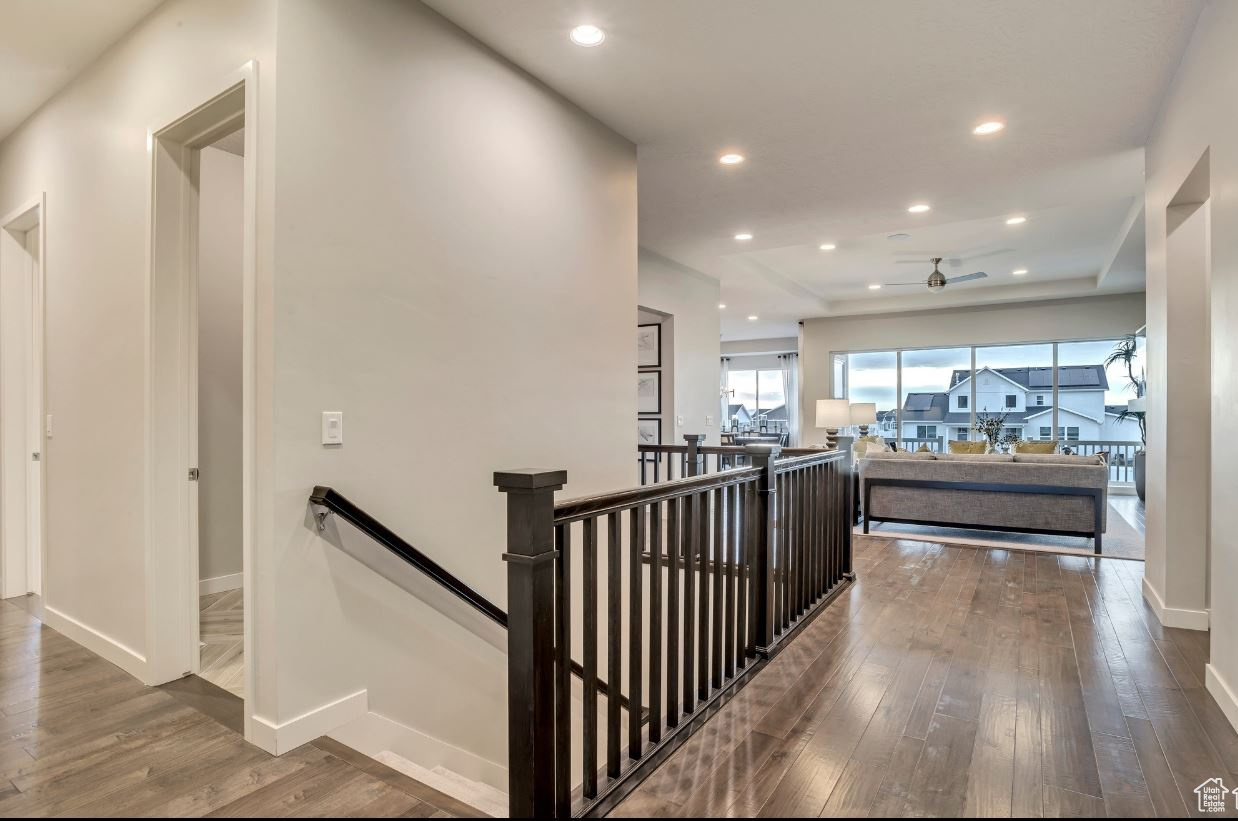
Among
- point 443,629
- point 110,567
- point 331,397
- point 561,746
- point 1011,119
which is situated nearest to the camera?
point 561,746

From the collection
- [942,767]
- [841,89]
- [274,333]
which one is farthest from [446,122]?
[942,767]

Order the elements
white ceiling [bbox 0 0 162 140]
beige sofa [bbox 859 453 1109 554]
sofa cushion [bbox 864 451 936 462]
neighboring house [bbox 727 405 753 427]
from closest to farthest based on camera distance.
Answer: white ceiling [bbox 0 0 162 140] < beige sofa [bbox 859 453 1109 554] < sofa cushion [bbox 864 451 936 462] < neighboring house [bbox 727 405 753 427]

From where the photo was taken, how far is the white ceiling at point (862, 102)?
9.09ft

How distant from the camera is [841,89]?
3354 mm

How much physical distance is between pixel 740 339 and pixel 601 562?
36.1ft

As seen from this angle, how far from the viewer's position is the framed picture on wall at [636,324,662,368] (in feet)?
22.9

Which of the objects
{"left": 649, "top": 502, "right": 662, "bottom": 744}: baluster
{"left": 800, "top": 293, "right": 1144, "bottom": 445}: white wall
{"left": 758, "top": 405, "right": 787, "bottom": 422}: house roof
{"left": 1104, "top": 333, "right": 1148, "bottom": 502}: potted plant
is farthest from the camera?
{"left": 758, "top": 405, "right": 787, "bottom": 422}: house roof

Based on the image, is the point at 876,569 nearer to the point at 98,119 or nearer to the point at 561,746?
the point at 561,746

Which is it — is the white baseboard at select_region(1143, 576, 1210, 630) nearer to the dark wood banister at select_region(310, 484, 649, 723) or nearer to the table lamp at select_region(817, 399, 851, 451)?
the dark wood banister at select_region(310, 484, 649, 723)

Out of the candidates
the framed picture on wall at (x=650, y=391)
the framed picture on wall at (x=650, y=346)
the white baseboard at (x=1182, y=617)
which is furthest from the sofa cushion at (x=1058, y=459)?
the framed picture on wall at (x=650, y=346)

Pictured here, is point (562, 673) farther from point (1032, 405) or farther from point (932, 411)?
point (1032, 405)

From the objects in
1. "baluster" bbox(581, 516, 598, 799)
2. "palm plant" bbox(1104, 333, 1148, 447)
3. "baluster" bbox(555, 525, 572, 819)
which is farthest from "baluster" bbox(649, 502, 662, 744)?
"palm plant" bbox(1104, 333, 1148, 447)

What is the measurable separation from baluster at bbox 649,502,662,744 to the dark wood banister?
6.6 inches

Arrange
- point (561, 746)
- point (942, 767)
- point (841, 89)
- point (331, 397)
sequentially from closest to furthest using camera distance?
point (561, 746)
point (942, 767)
point (331, 397)
point (841, 89)
